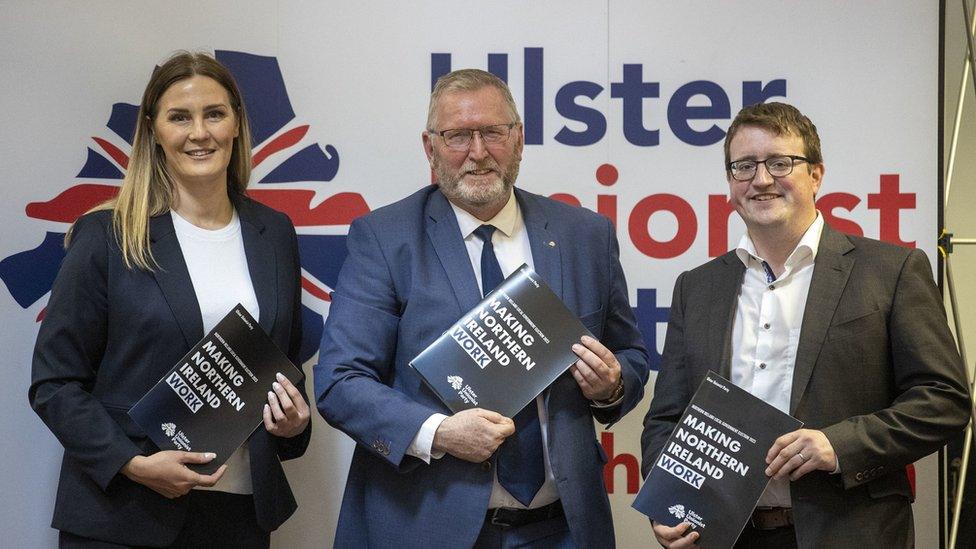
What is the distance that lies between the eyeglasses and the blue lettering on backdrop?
86 centimetres

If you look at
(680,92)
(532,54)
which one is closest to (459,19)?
(532,54)

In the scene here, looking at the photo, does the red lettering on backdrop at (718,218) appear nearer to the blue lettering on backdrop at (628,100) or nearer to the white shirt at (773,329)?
the blue lettering on backdrop at (628,100)

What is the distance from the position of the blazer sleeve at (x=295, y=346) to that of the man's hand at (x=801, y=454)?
1.37 meters

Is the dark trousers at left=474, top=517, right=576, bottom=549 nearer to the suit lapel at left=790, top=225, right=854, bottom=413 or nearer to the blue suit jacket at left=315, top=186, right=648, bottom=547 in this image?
the blue suit jacket at left=315, top=186, right=648, bottom=547

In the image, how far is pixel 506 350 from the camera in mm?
2715

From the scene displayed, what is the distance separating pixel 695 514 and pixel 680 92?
1.73 metres

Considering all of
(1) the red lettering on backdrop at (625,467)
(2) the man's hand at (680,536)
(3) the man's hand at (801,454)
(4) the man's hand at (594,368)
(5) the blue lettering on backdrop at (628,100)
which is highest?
(5) the blue lettering on backdrop at (628,100)

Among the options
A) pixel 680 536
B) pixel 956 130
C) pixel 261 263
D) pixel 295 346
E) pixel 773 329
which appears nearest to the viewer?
pixel 680 536

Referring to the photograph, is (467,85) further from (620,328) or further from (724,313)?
(724,313)

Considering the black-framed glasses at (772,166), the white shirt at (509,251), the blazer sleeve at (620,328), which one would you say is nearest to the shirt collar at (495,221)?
the white shirt at (509,251)

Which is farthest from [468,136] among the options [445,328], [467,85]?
[445,328]

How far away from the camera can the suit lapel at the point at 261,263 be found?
3.07 meters

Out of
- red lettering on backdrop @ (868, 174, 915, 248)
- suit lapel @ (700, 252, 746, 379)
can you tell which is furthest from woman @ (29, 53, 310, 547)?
red lettering on backdrop @ (868, 174, 915, 248)

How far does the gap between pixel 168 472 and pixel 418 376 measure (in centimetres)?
73
